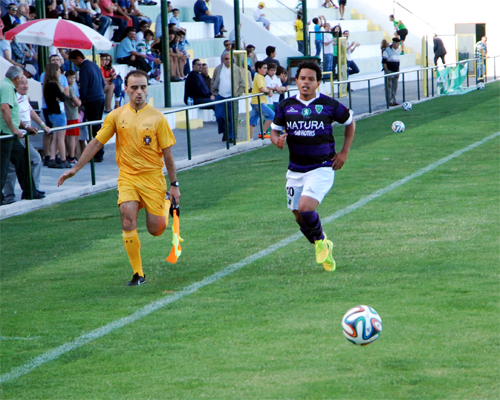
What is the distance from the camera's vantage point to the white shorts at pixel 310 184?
7.74m

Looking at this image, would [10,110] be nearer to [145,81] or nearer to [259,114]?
[145,81]

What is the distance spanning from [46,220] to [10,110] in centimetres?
177

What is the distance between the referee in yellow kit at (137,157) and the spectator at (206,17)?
22.3m

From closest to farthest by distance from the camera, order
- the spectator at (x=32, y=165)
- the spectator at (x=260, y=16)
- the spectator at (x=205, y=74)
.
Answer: the spectator at (x=32, y=165) < the spectator at (x=205, y=74) < the spectator at (x=260, y=16)

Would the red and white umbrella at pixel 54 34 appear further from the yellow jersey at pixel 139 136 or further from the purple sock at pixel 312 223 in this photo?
the purple sock at pixel 312 223

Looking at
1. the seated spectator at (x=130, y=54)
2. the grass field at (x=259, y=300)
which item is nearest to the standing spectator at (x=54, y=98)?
the grass field at (x=259, y=300)

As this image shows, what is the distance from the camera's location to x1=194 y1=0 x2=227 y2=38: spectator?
29.2 metres

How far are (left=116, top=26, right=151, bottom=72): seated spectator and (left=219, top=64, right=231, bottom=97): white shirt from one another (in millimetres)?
2949

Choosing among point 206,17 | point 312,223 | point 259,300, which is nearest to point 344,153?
point 312,223

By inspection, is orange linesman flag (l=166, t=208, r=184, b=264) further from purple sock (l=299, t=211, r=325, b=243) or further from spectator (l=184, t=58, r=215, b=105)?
spectator (l=184, t=58, r=215, b=105)

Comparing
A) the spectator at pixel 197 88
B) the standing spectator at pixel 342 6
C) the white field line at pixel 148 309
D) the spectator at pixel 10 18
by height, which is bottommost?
the white field line at pixel 148 309

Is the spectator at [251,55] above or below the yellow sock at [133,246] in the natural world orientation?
above

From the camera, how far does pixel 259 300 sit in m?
6.91

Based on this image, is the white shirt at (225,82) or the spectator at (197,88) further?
the spectator at (197,88)
